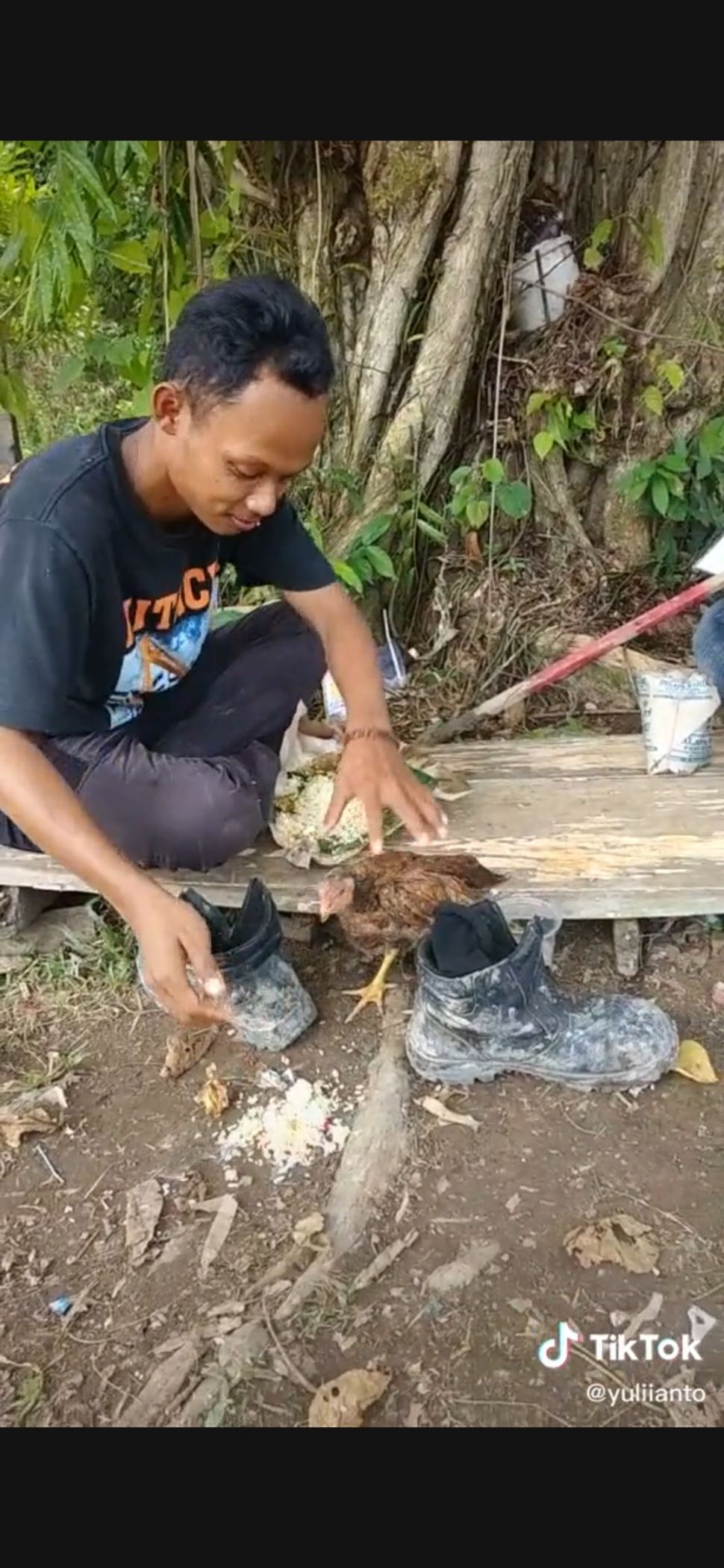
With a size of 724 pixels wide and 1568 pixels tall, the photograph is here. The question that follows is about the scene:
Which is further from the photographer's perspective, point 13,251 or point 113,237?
point 113,237

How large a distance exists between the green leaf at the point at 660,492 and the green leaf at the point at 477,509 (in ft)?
1.61

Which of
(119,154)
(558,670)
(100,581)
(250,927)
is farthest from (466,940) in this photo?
(119,154)

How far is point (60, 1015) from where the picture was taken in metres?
2.28

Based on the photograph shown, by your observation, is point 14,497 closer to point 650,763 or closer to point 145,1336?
point 145,1336

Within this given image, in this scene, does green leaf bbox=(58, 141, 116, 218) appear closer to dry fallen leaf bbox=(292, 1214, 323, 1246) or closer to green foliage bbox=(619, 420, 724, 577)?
green foliage bbox=(619, 420, 724, 577)

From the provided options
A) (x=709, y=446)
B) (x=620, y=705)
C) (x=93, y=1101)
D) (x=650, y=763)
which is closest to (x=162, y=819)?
(x=93, y=1101)

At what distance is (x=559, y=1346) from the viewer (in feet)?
5.09

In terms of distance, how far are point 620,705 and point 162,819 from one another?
1.63 meters

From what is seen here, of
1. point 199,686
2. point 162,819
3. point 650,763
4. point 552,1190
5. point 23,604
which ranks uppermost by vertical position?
point 23,604

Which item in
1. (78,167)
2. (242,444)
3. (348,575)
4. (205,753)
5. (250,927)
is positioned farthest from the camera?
(348,575)

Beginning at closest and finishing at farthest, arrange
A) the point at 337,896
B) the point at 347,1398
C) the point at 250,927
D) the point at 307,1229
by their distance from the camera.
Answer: the point at 347,1398, the point at 307,1229, the point at 250,927, the point at 337,896

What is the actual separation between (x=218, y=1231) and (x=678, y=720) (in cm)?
155

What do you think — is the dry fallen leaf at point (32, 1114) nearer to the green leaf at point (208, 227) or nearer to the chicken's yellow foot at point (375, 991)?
the chicken's yellow foot at point (375, 991)

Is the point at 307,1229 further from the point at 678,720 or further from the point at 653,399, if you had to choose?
the point at 653,399
